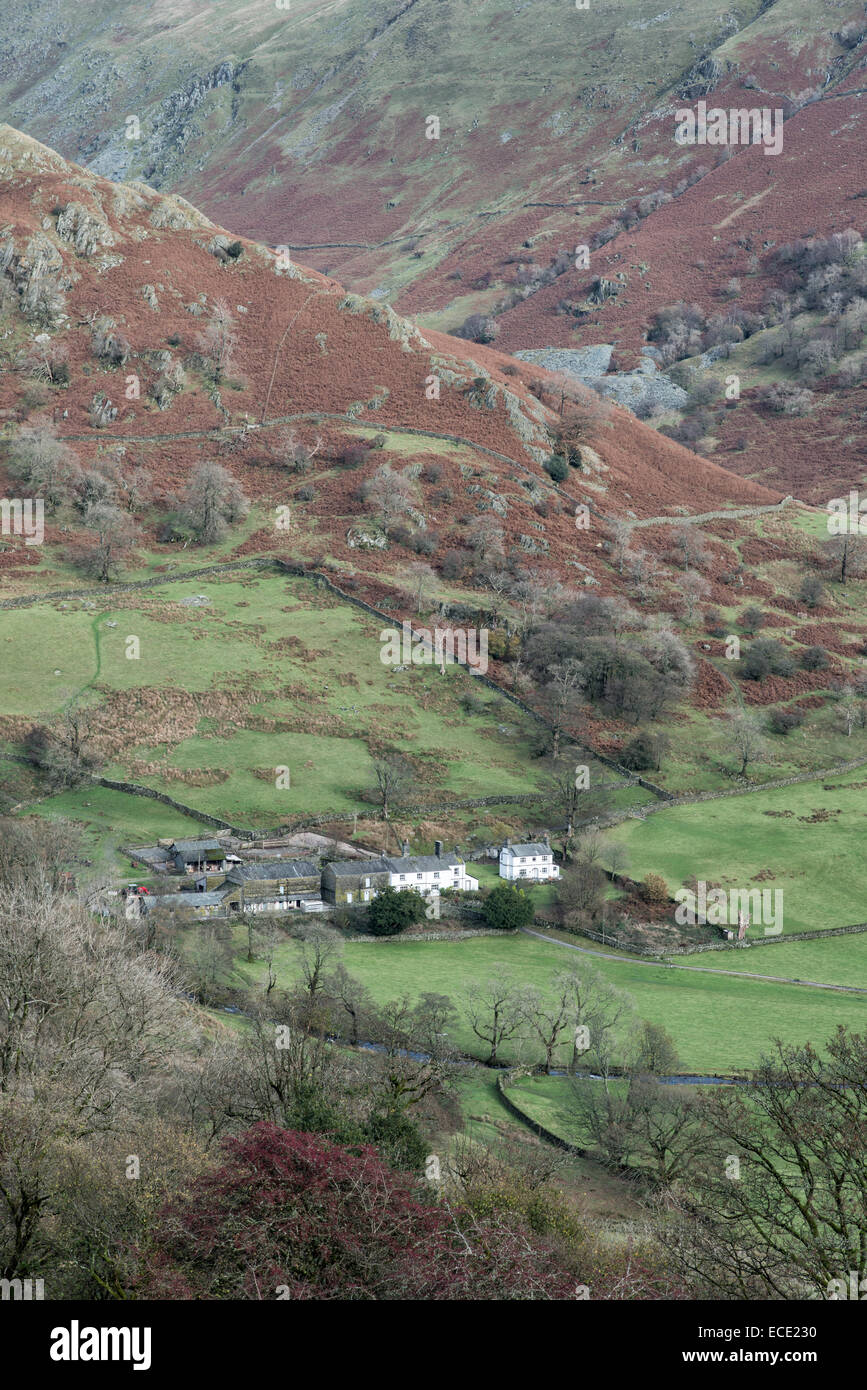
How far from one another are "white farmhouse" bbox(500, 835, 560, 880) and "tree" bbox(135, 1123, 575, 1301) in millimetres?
46657

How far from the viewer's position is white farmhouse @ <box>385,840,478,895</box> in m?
67.1

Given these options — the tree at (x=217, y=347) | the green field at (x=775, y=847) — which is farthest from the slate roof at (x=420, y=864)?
the tree at (x=217, y=347)

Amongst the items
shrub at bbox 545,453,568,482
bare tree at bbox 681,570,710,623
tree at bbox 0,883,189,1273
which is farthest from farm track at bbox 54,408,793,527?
tree at bbox 0,883,189,1273

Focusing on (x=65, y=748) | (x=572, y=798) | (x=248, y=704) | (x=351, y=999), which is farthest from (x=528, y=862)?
(x=65, y=748)

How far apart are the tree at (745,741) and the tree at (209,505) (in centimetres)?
4886

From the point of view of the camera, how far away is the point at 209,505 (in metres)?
105

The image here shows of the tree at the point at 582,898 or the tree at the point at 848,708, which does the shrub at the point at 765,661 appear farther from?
the tree at the point at 582,898

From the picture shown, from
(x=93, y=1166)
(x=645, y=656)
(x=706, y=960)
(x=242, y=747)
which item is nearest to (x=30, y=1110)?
(x=93, y=1166)

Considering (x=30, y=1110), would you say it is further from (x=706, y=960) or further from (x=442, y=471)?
(x=442, y=471)

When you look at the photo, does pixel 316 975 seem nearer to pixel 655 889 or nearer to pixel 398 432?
pixel 655 889

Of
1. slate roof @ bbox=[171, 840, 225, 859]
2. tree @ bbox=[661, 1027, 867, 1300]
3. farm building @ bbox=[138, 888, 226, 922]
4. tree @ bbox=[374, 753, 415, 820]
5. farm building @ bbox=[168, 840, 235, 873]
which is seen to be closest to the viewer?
tree @ bbox=[661, 1027, 867, 1300]

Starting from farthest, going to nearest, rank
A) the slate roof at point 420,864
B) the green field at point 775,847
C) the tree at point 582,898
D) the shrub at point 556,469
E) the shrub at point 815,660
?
the shrub at point 556,469 < the shrub at point 815,660 < the green field at point 775,847 < the slate roof at point 420,864 < the tree at point 582,898

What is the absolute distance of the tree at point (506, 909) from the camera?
213 ft

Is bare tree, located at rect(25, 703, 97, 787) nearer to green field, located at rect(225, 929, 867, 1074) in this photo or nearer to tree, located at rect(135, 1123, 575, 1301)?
green field, located at rect(225, 929, 867, 1074)
